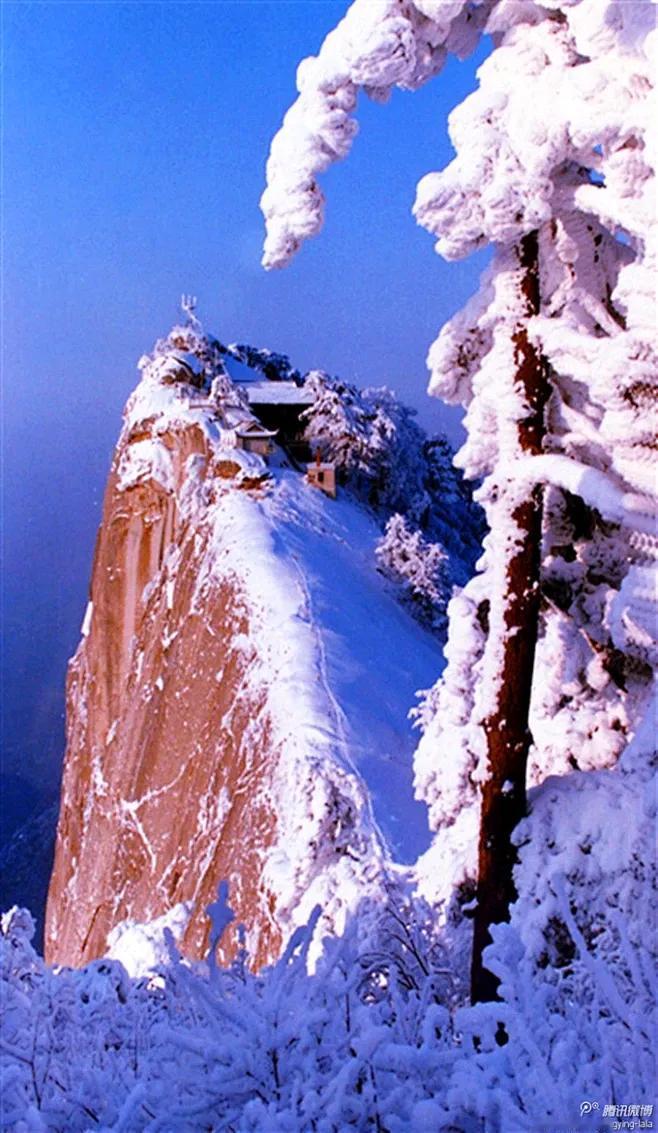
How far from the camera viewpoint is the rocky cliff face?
12203mm

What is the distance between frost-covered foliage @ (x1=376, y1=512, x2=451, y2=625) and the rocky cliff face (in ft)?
3.02

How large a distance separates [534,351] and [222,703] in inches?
485

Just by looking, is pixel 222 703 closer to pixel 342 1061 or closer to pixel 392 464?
pixel 342 1061

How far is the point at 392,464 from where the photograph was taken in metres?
42.4

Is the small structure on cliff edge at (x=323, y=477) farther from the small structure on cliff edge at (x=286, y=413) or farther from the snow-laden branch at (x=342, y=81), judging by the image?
the snow-laden branch at (x=342, y=81)

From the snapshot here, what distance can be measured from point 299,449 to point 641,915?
37.9 m

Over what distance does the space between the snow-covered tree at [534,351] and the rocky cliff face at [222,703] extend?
3612mm

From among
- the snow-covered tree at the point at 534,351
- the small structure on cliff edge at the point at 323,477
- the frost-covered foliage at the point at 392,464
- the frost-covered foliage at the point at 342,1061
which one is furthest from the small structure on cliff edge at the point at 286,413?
the frost-covered foliage at the point at 342,1061

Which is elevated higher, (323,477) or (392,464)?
(392,464)

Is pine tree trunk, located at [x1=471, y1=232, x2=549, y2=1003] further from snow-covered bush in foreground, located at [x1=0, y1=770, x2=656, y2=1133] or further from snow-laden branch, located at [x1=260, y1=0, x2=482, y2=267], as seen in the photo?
snow-covered bush in foreground, located at [x1=0, y1=770, x2=656, y2=1133]

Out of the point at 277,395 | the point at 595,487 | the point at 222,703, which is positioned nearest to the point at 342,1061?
the point at 595,487

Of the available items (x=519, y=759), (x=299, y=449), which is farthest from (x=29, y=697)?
(x=519, y=759)

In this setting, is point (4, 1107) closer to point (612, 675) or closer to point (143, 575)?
point (612, 675)

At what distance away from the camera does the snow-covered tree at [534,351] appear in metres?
5.48
